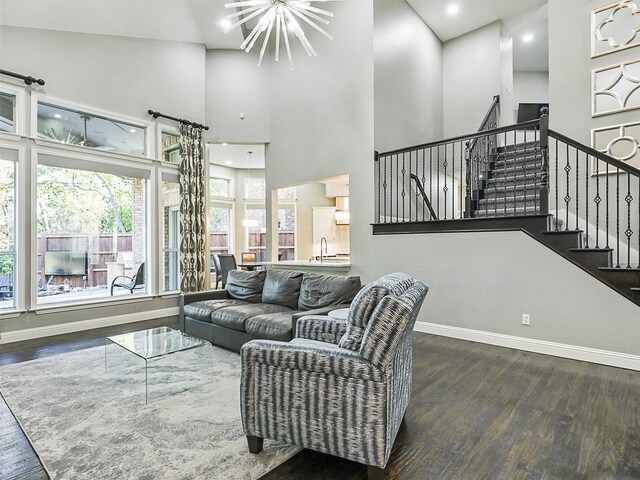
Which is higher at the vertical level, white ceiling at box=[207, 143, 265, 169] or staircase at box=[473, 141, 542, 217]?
white ceiling at box=[207, 143, 265, 169]

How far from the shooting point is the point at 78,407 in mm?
2717

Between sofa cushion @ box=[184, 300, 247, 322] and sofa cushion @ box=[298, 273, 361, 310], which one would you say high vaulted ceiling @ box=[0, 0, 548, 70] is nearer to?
sofa cushion @ box=[184, 300, 247, 322]

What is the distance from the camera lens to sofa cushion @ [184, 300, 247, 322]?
4.26m

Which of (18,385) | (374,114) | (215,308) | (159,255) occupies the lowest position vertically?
(18,385)

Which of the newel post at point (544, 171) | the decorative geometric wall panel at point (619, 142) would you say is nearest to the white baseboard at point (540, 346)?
the newel post at point (544, 171)

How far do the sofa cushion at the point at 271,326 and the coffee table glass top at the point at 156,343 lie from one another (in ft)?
1.72

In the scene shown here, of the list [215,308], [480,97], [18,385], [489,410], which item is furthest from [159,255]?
[480,97]

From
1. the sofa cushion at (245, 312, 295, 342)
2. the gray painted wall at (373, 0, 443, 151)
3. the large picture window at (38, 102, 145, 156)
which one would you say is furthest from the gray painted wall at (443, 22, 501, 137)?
the large picture window at (38, 102, 145, 156)

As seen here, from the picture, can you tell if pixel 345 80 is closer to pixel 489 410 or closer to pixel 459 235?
pixel 459 235

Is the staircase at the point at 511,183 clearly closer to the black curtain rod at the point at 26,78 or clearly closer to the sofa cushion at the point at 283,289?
the sofa cushion at the point at 283,289

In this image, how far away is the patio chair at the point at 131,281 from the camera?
5.97 metres

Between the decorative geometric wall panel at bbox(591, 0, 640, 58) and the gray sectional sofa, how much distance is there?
170 inches

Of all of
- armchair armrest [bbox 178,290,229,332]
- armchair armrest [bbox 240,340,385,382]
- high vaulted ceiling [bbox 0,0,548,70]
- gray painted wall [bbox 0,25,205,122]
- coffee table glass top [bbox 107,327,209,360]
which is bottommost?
coffee table glass top [bbox 107,327,209,360]

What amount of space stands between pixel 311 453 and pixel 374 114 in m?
4.94
